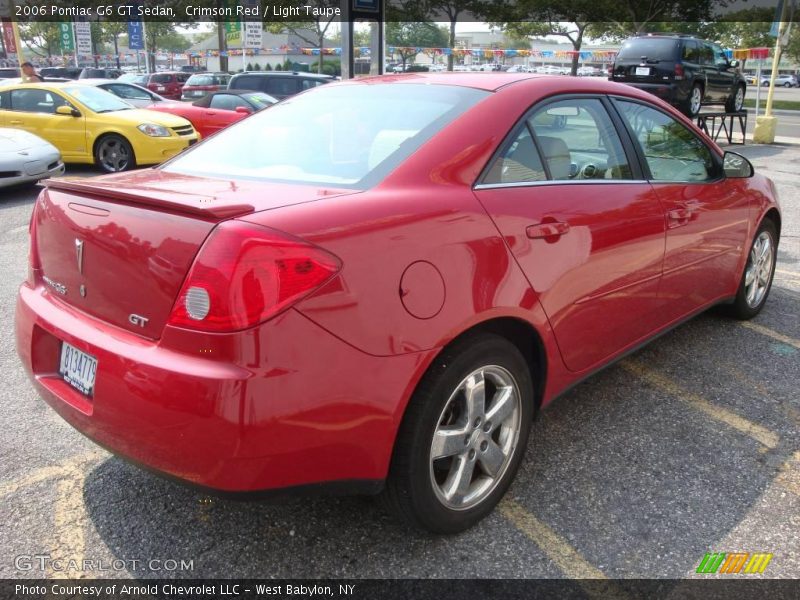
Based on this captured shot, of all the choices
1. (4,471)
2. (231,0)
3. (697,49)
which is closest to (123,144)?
(4,471)

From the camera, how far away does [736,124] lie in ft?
67.4

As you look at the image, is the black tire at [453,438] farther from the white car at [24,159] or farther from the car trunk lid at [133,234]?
the white car at [24,159]

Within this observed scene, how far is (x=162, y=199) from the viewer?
2.00 metres

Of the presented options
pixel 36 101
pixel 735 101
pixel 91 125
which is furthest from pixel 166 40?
pixel 91 125

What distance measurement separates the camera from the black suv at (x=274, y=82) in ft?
51.8

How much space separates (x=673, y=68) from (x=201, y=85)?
49.7ft

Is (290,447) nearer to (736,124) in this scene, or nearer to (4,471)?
(4,471)

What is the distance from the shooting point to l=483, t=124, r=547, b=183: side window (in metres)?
2.48

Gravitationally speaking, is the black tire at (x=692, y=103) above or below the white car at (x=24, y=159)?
above

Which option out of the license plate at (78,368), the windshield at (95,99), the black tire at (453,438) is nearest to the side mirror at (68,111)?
the windshield at (95,99)

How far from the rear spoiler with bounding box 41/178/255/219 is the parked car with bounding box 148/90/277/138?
996cm

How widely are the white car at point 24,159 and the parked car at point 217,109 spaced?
2966 mm

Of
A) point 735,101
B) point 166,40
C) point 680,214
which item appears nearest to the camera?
point 680,214

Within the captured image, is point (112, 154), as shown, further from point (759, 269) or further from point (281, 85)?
point (759, 269)
